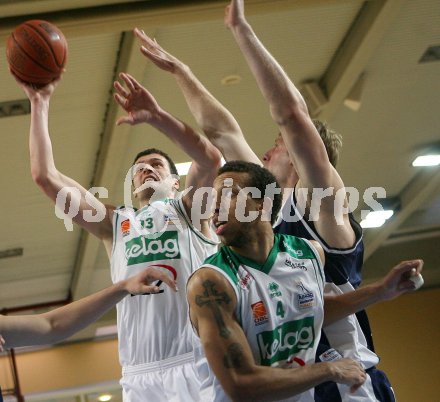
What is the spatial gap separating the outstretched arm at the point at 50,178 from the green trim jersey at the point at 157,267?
0.15 meters

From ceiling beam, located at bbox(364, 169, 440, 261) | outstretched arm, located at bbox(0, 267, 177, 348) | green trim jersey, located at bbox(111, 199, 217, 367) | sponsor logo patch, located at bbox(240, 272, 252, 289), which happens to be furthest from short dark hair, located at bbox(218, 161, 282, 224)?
ceiling beam, located at bbox(364, 169, 440, 261)

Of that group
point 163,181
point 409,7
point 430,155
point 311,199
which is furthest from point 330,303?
point 430,155

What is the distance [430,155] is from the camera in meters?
11.3

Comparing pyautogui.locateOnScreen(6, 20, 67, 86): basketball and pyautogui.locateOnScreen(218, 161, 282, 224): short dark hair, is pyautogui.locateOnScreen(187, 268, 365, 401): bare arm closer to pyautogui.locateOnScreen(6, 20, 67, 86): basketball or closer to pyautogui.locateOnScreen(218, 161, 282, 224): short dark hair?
pyautogui.locateOnScreen(218, 161, 282, 224): short dark hair

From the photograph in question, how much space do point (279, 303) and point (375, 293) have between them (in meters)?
0.48

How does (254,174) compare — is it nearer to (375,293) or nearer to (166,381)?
(375,293)

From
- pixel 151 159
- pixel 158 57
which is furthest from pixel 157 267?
pixel 158 57

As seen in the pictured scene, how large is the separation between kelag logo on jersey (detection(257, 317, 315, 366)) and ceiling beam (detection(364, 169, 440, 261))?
8.82 metres

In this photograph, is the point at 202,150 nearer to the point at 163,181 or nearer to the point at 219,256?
the point at 163,181

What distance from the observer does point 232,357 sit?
3.10m

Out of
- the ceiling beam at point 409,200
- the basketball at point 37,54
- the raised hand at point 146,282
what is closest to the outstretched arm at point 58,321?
the raised hand at point 146,282

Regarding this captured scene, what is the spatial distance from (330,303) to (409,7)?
4637 mm

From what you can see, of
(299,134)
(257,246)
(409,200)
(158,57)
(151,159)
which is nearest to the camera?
(257,246)

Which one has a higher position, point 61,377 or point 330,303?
point 61,377
